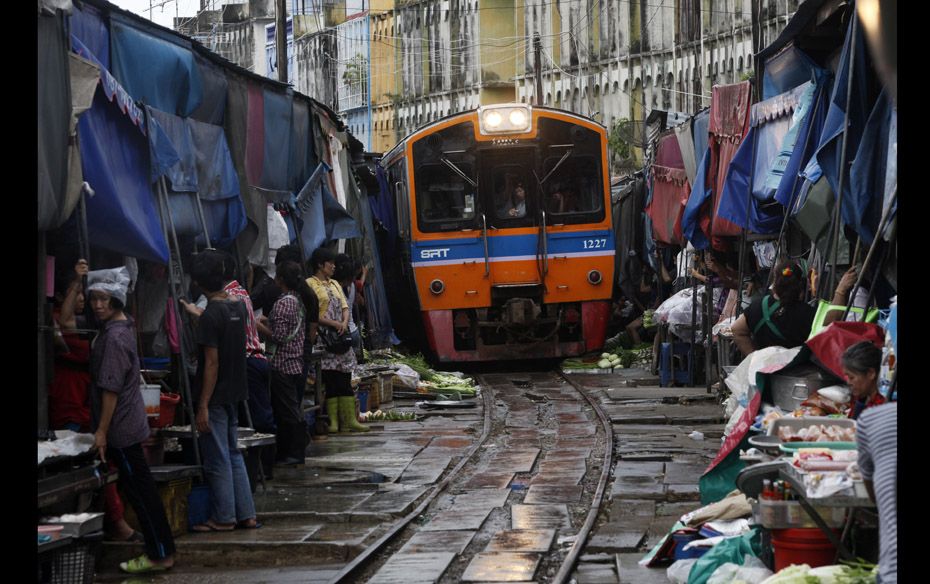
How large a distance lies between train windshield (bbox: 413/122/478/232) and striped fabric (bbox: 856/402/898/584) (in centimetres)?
1320

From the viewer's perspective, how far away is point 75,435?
6.74 m

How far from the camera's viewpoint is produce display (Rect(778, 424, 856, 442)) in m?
6.25

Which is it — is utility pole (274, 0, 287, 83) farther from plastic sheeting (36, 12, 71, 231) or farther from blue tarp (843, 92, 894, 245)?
plastic sheeting (36, 12, 71, 231)

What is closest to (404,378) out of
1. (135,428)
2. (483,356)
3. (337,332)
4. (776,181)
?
(483,356)

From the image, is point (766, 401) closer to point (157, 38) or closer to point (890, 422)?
point (890, 422)

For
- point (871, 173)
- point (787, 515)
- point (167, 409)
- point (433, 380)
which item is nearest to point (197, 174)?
point (167, 409)

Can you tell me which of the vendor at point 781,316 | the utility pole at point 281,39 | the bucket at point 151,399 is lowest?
the bucket at point 151,399

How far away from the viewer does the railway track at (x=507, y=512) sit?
7.14 m

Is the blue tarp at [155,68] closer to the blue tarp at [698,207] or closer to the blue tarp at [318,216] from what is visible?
the blue tarp at [318,216]

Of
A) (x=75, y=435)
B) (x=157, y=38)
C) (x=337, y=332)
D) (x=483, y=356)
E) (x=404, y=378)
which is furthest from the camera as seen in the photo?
(x=483, y=356)

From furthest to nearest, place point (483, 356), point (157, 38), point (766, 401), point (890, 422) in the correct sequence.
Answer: point (483, 356)
point (157, 38)
point (766, 401)
point (890, 422)

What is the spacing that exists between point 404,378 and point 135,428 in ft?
29.7

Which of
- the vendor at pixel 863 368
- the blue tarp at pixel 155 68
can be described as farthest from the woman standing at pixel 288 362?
the vendor at pixel 863 368

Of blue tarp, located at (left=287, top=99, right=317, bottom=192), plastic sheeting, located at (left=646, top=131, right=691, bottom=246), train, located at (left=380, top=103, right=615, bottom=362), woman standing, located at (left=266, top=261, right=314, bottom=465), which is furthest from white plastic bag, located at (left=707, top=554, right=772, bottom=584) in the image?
train, located at (left=380, top=103, right=615, bottom=362)
